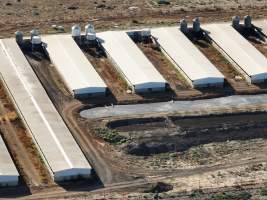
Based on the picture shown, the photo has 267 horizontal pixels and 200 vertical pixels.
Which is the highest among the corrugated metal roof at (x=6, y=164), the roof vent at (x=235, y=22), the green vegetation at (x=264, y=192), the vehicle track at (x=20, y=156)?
the roof vent at (x=235, y=22)

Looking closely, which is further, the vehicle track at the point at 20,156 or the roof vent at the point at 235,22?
the roof vent at the point at 235,22

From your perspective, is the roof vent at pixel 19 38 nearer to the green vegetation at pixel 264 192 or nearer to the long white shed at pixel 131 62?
the long white shed at pixel 131 62

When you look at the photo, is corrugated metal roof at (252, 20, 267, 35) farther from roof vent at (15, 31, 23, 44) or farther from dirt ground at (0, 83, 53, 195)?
dirt ground at (0, 83, 53, 195)

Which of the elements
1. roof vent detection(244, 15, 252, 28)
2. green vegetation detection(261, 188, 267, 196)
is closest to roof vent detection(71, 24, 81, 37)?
roof vent detection(244, 15, 252, 28)

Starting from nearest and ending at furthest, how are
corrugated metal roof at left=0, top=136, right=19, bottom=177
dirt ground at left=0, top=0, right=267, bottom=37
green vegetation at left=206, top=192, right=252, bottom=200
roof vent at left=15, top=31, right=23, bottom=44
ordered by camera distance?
green vegetation at left=206, top=192, right=252, bottom=200
corrugated metal roof at left=0, top=136, right=19, bottom=177
roof vent at left=15, top=31, right=23, bottom=44
dirt ground at left=0, top=0, right=267, bottom=37

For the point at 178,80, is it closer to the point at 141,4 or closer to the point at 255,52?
the point at 255,52

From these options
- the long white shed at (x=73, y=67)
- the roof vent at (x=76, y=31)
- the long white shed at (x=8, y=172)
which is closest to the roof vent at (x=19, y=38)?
the long white shed at (x=73, y=67)
